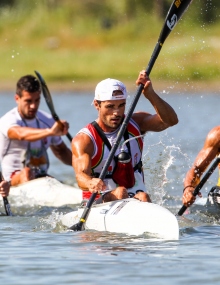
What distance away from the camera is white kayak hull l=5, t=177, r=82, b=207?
13289 millimetres

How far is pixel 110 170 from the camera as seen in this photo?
33.4 ft

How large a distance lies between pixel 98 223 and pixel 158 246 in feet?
3.26

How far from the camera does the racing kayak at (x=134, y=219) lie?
30.5 feet

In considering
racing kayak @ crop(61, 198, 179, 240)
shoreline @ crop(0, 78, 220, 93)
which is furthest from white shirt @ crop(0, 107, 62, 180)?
shoreline @ crop(0, 78, 220, 93)

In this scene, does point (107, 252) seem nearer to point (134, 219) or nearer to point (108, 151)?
point (134, 219)

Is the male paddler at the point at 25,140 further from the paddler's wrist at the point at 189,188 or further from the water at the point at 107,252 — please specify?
the paddler's wrist at the point at 189,188

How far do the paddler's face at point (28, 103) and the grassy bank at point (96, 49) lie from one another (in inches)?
976

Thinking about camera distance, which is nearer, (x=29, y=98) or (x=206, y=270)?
(x=206, y=270)

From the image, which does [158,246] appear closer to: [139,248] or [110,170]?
[139,248]

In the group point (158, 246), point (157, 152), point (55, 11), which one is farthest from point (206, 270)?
point (55, 11)

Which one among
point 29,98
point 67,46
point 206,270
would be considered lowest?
point 206,270

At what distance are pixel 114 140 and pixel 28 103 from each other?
3.53 metres

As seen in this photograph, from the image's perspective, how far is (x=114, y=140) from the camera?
10.1 m

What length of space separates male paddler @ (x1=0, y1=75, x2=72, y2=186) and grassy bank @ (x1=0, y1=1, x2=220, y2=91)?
24.5 m
